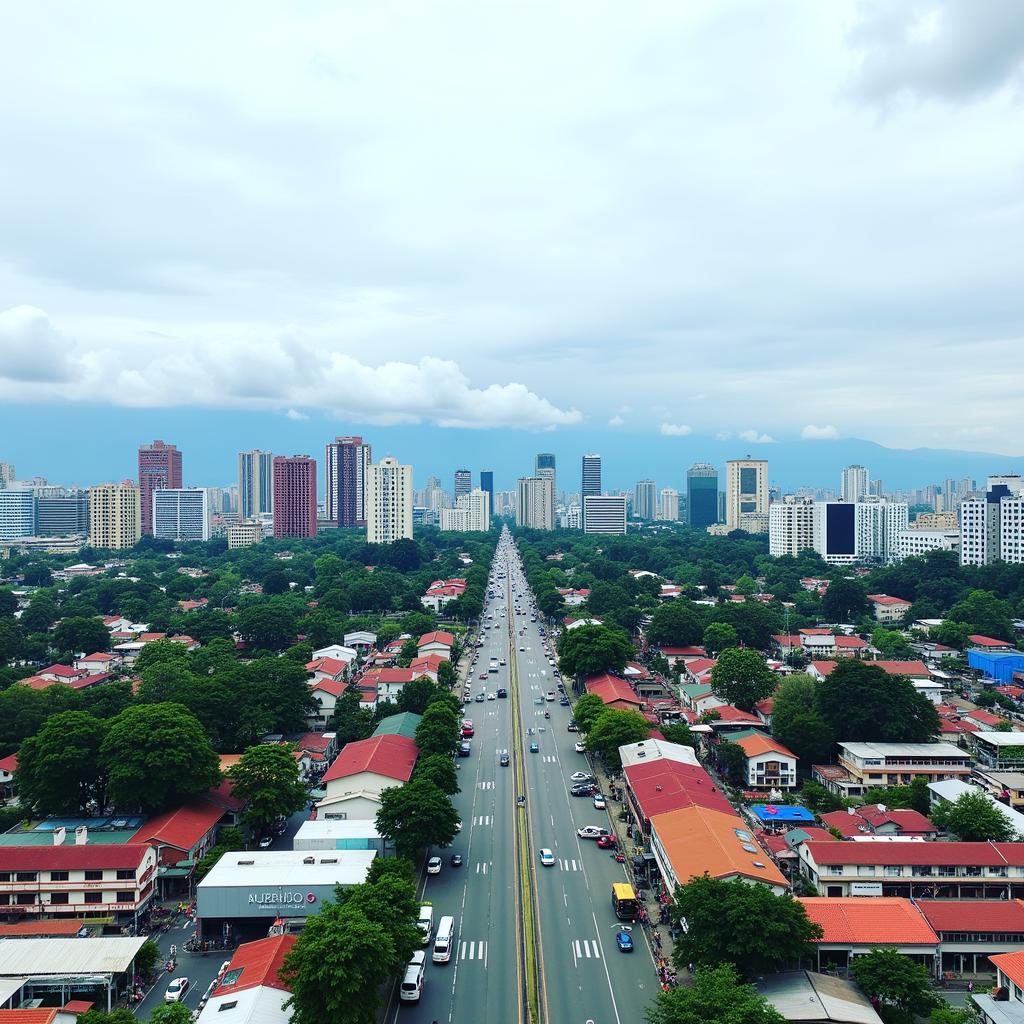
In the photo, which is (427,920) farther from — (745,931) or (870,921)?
(870,921)

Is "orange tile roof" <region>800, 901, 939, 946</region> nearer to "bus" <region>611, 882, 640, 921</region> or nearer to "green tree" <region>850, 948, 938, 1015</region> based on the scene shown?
"green tree" <region>850, 948, 938, 1015</region>

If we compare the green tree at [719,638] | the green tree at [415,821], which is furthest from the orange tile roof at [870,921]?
the green tree at [719,638]

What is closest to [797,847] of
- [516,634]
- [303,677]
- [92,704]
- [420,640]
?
[303,677]

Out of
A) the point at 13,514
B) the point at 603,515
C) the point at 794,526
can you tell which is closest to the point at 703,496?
the point at 603,515

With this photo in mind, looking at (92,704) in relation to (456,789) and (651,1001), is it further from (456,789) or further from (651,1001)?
(651,1001)

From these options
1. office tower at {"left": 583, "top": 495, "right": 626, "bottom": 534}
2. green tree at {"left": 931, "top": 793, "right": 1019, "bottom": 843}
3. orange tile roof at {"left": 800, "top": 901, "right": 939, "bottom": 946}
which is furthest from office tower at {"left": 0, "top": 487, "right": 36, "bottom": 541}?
orange tile roof at {"left": 800, "top": 901, "right": 939, "bottom": 946}
